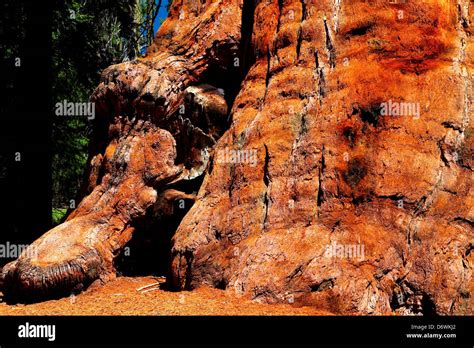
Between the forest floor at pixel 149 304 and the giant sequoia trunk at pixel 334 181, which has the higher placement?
the giant sequoia trunk at pixel 334 181

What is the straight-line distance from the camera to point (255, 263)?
5039 millimetres

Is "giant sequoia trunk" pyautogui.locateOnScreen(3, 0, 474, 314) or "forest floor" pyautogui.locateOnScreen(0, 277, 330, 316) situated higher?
"giant sequoia trunk" pyautogui.locateOnScreen(3, 0, 474, 314)

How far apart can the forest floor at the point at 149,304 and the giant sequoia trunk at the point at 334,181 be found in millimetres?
167

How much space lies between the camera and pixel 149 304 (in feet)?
16.7

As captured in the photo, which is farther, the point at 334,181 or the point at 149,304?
the point at 334,181

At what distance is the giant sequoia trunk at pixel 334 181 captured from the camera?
4.72 meters

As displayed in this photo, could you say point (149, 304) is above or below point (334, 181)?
below

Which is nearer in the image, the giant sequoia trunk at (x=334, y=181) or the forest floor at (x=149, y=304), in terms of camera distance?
the forest floor at (x=149, y=304)

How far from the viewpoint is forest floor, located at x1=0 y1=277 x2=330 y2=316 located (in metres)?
4.53

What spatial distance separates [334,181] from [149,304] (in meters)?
2.08

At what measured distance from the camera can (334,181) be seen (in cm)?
519

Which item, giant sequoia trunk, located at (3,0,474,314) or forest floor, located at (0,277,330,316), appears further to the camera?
giant sequoia trunk, located at (3,0,474,314)

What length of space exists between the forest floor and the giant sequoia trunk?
167 millimetres

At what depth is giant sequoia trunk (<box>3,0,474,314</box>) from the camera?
15.5 feet
